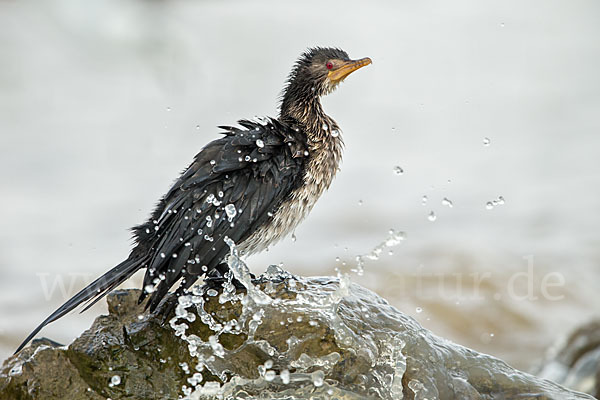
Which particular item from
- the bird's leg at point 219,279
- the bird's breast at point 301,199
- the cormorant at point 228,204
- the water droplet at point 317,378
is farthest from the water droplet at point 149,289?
the water droplet at point 317,378

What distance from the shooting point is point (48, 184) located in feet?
36.8

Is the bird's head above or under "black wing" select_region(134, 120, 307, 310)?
above

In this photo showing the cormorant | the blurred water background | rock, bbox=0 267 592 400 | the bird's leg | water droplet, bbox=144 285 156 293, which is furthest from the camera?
the blurred water background

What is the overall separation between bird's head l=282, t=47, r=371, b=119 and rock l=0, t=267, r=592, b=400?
1.57 m

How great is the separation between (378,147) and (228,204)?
9199mm

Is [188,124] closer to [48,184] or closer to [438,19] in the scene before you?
[48,184]

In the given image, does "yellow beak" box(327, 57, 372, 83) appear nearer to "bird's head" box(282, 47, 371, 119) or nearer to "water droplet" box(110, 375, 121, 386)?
"bird's head" box(282, 47, 371, 119)

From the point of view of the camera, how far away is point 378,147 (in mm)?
12844

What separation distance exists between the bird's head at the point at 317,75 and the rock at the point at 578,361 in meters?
3.38

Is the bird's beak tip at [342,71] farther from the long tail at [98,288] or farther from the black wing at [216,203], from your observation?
the long tail at [98,288]

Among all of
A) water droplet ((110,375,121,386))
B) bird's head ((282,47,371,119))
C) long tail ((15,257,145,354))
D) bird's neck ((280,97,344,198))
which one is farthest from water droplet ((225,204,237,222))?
bird's head ((282,47,371,119))

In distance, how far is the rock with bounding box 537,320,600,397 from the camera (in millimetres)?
5938

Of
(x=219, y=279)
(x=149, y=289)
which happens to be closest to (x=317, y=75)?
(x=219, y=279)

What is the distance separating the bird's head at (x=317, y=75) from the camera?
4953 mm
